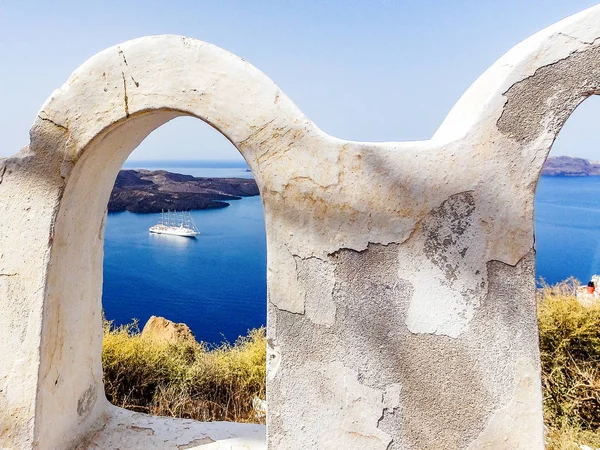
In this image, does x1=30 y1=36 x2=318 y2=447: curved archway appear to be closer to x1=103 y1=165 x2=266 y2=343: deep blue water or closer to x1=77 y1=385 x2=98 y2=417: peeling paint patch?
x1=77 y1=385 x2=98 y2=417: peeling paint patch

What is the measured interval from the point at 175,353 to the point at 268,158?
12.4ft

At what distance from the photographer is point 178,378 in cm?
426

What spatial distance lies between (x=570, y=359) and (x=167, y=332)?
457 cm

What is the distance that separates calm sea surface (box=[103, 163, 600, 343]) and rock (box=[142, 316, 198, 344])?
585cm

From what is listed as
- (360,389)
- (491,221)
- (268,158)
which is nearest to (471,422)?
(360,389)

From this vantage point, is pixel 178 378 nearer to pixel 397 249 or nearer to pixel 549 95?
pixel 397 249

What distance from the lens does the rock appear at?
499 cm

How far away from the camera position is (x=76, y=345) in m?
2.04

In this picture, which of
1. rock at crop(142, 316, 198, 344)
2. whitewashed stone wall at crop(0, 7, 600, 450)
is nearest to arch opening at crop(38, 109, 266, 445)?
whitewashed stone wall at crop(0, 7, 600, 450)

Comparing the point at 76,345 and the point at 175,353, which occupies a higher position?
the point at 76,345

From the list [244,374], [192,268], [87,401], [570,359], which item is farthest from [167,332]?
[192,268]

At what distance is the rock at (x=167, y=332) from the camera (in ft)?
16.4

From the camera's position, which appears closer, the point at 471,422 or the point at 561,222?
the point at 471,422

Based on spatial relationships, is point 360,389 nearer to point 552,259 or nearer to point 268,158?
point 268,158
